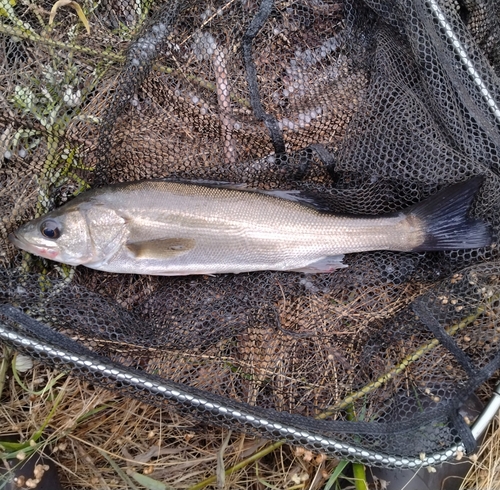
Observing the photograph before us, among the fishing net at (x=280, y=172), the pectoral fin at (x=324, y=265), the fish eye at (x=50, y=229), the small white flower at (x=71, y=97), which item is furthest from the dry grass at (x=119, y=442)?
the small white flower at (x=71, y=97)

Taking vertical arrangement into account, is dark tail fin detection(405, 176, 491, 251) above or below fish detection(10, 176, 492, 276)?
above

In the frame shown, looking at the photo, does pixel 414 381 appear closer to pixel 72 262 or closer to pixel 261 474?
pixel 261 474

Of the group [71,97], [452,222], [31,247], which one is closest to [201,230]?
[31,247]

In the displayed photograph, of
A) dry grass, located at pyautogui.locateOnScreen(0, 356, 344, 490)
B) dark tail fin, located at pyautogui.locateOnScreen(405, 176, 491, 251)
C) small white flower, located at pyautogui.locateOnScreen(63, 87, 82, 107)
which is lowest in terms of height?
dry grass, located at pyautogui.locateOnScreen(0, 356, 344, 490)

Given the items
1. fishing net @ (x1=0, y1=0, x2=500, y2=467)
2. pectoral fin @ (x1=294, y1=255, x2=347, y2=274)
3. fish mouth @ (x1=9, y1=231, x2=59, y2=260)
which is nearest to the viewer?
fishing net @ (x1=0, y1=0, x2=500, y2=467)

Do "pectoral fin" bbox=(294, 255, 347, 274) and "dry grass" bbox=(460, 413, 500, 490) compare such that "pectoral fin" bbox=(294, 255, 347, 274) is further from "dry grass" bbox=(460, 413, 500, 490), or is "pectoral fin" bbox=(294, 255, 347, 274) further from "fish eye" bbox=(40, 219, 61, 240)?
"fish eye" bbox=(40, 219, 61, 240)

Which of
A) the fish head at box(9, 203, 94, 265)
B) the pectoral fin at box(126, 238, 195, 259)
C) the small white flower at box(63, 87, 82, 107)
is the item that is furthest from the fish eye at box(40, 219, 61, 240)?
the small white flower at box(63, 87, 82, 107)

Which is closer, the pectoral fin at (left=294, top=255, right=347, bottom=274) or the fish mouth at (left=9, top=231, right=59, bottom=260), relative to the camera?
the fish mouth at (left=9, top=231, right=59, bottom=260)

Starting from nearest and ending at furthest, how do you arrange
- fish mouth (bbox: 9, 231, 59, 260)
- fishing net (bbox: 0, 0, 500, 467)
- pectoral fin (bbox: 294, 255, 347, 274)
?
fishing net (bbox: 0, 0, 500, 467) → fish mouth (bbox: 9, 231, 59, 260) → pectoral fin (bbox: 294, 255, 347, 274)
